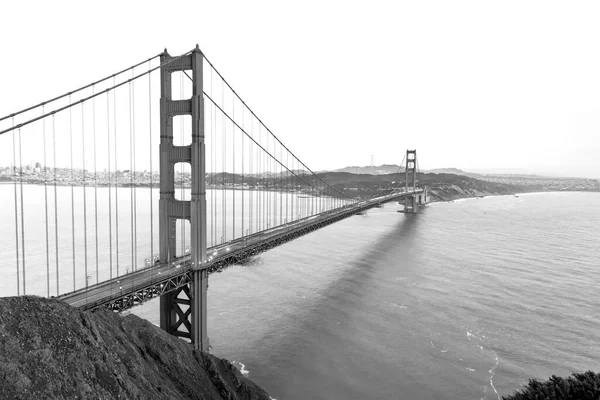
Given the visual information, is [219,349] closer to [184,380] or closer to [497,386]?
[184,380]

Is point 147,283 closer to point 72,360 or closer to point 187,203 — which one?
point 187,203

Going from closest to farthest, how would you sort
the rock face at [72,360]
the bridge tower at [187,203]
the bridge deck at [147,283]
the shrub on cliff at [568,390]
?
the rock face at [72,360] < the shrub on cliff at [568,390] < the bridge deck at [147,283] < the bridge tower at [187,203]

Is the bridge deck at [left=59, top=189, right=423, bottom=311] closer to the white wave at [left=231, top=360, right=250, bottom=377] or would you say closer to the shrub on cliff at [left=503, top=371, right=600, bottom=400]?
the white wave at [left=231, top=360, right=250, bottom=377]

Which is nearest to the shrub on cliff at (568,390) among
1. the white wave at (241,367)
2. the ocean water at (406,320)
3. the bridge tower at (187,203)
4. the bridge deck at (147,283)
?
the ocean water at (406,320)

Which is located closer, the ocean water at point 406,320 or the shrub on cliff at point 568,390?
the shrub on cliff at point 568,390

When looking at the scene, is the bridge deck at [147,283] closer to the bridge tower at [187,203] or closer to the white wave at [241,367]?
the bridge tower at [187,203]

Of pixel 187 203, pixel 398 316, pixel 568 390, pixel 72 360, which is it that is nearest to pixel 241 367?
pixel 187 203
